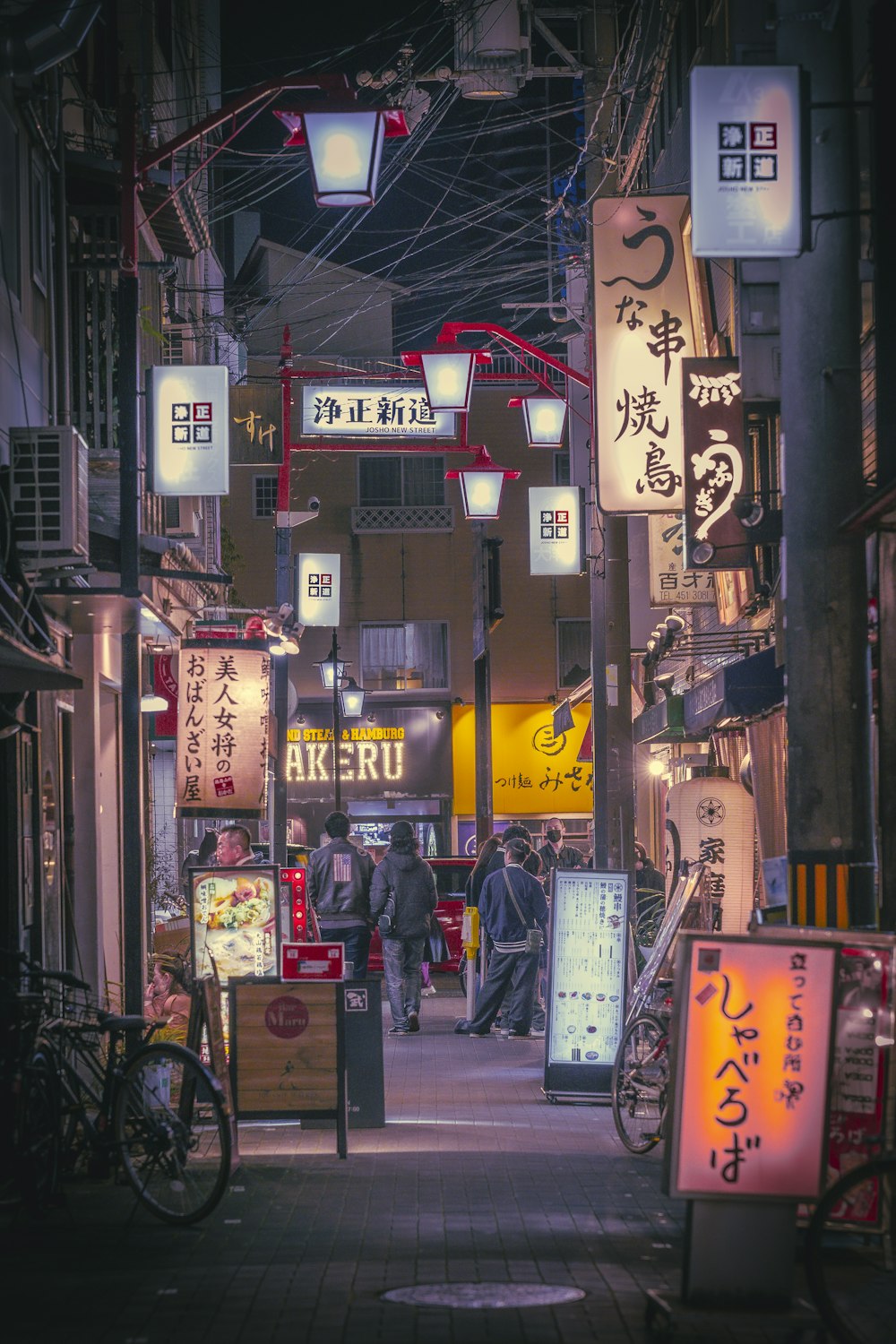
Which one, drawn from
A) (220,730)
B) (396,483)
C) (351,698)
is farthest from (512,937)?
(396,483)

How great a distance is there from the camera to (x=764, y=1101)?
7.24 meters

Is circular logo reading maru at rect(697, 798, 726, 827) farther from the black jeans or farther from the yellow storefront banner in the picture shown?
the yellow storefront banner

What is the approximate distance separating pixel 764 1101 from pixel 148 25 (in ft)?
60.0

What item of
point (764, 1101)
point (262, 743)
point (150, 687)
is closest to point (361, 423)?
point (150, 687)

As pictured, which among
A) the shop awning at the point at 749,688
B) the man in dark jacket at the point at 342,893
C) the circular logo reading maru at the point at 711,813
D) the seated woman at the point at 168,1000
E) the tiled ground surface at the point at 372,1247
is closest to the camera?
the tiled ground surface at the point at 372,1247

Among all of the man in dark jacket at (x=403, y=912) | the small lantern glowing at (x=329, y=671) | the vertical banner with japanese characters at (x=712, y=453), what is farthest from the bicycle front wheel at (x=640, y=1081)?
the small lantern glowing at (x=329, y=671)

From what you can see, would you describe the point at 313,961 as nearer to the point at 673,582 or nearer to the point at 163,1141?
the point at 163,1141

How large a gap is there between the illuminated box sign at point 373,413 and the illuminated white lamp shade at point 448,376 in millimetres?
5077

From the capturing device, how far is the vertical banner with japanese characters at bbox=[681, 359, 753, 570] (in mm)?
15539

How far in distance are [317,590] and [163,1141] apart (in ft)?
73.7

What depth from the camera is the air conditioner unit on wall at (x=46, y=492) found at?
39.3 ft

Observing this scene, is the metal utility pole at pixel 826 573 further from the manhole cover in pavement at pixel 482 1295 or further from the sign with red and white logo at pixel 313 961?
the sign with red and white logo at pixel 313 961

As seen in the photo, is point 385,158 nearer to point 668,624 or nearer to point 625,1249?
point 668,624

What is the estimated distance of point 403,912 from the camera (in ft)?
62.0
